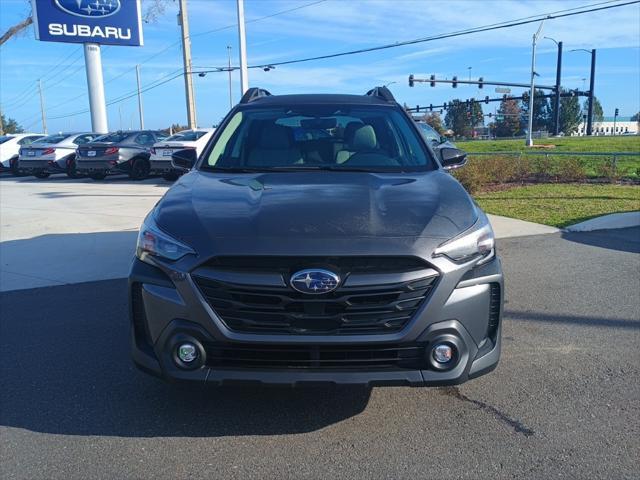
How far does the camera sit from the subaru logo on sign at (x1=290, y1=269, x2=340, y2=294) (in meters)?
2.83

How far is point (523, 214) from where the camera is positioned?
10.3 m

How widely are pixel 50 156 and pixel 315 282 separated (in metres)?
19.6

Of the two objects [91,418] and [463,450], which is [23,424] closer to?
[91,418]

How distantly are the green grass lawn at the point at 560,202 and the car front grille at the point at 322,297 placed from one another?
23.5 feet

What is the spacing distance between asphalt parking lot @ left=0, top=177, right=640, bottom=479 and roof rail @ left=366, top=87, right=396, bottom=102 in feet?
7.33

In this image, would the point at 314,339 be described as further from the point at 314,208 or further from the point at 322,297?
the point at 314,208

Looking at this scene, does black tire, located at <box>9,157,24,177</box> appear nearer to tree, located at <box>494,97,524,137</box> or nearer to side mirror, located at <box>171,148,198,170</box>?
side mirror, located at <box>171,148,198,170</box>

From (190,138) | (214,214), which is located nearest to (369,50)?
(190,138)

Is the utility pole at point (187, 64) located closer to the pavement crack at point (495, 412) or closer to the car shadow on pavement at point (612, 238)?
the car shadow on pavement at point (612, 238)

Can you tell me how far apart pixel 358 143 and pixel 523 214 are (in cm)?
666

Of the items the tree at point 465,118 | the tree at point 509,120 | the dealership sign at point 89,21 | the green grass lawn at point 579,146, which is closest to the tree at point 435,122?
the green grass lawn at point 579,146

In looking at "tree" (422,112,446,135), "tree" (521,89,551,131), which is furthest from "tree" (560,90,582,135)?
"tree" (422,112,446,135)

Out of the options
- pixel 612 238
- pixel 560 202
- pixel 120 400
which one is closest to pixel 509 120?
pixel 560 202

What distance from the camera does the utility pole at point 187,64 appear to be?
82.5ft
